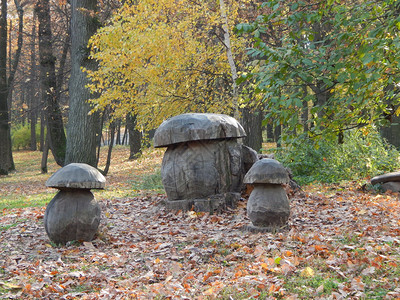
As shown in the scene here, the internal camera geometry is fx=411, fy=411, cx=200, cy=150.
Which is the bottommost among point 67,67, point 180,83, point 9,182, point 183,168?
point 9,182

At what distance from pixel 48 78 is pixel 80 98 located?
4052mm

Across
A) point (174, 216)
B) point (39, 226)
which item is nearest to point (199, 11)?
point (174, 216)

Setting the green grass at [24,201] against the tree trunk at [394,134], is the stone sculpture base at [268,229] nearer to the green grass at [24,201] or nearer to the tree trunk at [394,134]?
the green grass at [24,201]

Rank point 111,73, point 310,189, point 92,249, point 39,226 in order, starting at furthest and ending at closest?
point 111,73 < point 310,189 < point 39,226 < point 92,249

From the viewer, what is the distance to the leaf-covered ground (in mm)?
4230

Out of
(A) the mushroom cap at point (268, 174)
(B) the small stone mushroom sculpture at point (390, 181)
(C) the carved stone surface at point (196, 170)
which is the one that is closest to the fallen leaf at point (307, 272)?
(A) the mushroom cap at point (268, 174)

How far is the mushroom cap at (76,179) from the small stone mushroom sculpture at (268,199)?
241 cm

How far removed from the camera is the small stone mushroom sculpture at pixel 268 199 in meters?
6.47

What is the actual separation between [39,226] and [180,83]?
239 inches

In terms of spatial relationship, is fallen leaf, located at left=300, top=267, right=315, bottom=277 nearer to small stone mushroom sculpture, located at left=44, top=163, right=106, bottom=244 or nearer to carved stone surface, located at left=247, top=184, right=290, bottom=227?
carved stone surface, located at left=247, top=184, right=290, bottom=227

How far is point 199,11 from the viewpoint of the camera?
12.8 meters

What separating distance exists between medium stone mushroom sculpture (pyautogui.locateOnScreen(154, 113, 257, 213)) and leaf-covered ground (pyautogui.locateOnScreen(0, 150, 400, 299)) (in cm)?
38

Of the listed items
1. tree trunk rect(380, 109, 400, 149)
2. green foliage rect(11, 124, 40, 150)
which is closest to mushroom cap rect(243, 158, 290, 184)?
tree trunk rect(380, 109, 400, 149)

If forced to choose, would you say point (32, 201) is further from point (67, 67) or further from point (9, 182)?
point (67, 67)
